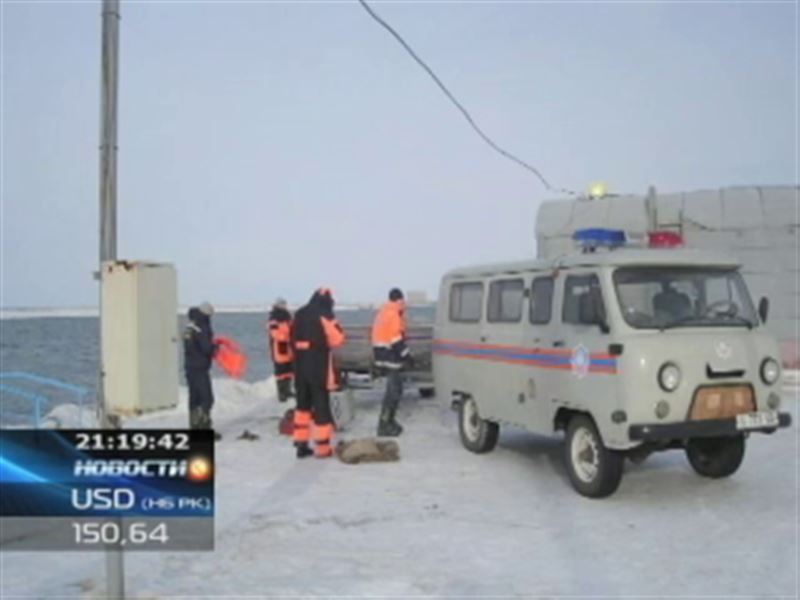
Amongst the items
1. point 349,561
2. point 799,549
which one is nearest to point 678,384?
point 799,549

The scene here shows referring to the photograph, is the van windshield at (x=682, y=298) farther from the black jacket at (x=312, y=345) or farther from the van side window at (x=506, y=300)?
the black jacket at (x=312, y=345)

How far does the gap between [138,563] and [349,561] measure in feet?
4.83

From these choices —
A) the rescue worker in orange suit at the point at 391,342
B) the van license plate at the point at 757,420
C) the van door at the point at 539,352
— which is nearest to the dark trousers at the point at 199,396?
the rescue worker in orange suit at the point at 391,342

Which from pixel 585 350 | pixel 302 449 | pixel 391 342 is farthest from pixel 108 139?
pixel 391 342

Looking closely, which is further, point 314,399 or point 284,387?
point 284,387

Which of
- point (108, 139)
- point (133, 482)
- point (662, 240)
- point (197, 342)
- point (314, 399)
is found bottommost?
point (314, 399)

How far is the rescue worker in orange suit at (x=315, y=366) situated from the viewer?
10289mm

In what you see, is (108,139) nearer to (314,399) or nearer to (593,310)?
(593,310)

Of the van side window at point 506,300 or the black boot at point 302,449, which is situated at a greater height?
the van side window at point 506,300

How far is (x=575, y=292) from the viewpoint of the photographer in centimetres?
862

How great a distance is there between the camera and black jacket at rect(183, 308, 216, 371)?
11727 millimetres

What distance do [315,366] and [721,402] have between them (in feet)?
15.0

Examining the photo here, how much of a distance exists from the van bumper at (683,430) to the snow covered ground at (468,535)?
697 mm

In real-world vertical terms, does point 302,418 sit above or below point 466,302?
below
